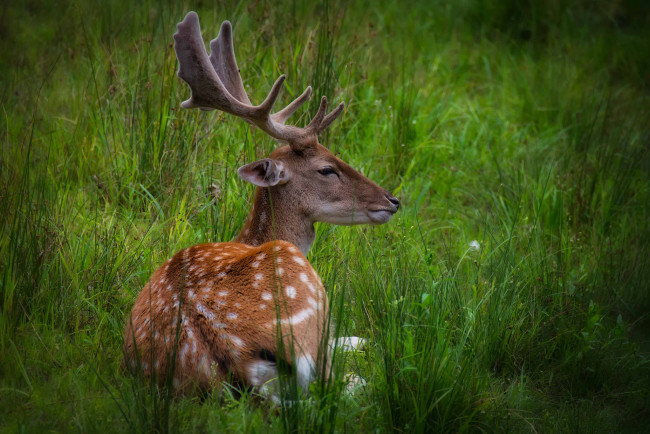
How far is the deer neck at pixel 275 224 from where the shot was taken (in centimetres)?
398

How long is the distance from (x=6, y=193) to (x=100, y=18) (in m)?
2.77

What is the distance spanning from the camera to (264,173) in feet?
12.9

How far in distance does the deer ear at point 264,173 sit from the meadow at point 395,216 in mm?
580

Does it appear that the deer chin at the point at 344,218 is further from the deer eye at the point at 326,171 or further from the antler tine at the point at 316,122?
the antler tine at the point at 316,122

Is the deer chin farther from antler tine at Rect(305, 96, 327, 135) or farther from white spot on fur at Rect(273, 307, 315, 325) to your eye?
white spot on fur at Rect(273, 307, 315, 325)

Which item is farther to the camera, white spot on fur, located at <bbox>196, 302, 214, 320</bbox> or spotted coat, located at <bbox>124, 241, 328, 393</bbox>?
white spot on fur, located at <bbox>196, 302, 214, 320</bbox>

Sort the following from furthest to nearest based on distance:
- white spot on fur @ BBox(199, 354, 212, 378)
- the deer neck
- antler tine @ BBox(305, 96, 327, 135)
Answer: antler tine @ BBox(305, 96, 327, 135) → the deer neck → white spot on fur @ BBox(199, 354, 212, 378)

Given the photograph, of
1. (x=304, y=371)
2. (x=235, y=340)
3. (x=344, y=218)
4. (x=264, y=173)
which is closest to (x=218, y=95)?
(x=264, y=173)

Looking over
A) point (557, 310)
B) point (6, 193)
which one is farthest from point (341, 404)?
point (6, 193)

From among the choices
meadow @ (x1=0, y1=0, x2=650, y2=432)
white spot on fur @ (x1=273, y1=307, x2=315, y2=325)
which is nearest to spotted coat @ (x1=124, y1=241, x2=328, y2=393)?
white spot on fur @ (x1=273, y1=307, x2=315, y2=325)

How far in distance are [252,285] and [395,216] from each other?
80.1 inches

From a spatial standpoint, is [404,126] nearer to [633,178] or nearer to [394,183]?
[394,183]

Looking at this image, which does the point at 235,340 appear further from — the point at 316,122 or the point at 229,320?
the point at 316,122

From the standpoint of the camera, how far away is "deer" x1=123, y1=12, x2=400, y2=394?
110 inches
